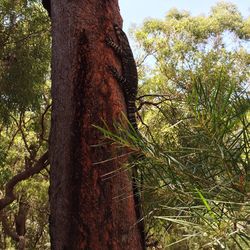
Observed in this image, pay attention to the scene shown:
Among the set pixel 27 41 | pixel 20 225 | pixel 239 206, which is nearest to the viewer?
pixel 239 206

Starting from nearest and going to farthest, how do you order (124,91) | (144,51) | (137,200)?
(137,200)
(124,91)
(144,51)

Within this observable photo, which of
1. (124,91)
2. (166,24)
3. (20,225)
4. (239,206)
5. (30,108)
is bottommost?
(239,206)

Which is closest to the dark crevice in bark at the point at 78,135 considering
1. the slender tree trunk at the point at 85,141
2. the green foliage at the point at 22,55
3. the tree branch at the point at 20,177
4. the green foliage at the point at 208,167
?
the slender tree trunk at the point at 85,141

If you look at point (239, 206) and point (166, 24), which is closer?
point (239, 206)

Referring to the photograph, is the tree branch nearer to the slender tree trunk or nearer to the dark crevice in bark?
the slender tree trunk

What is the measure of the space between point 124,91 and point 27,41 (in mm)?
5162

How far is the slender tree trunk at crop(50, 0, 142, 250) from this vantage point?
1831 mm

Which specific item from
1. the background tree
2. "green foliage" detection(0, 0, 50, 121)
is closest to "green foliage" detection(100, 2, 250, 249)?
the background tree

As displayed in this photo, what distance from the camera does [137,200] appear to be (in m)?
1.95

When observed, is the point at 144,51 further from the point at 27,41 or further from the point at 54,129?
the point at 54,129

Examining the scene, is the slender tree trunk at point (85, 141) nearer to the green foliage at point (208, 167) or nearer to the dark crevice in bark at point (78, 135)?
the dark crevice in bark at point (78, 135)

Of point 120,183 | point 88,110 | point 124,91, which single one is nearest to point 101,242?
point 120,183

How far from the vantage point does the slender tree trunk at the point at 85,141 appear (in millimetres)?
1831

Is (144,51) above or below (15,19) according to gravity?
above
